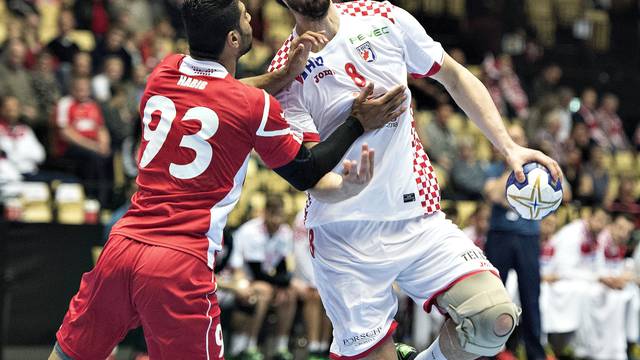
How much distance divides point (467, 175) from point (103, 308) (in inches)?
394

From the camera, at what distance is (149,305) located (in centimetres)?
433

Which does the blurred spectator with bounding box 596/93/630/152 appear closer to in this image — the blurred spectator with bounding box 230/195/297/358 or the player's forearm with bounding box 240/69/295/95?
the blurred spectator with bounding box 230/195/297/358

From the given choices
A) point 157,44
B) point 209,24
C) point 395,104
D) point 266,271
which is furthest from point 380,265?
point 157,44

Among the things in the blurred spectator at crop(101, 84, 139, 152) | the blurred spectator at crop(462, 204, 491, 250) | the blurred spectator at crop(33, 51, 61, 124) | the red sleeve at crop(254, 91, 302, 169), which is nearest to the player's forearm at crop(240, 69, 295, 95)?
the red sleeve at crop(254, 91, 302, 169)

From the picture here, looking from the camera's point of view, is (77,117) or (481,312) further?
(77,117)

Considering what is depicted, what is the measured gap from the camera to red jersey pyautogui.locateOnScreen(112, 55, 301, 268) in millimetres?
4391

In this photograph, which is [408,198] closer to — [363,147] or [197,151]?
[363,147]

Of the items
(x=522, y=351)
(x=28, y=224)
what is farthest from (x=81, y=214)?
(x=522, y=351)

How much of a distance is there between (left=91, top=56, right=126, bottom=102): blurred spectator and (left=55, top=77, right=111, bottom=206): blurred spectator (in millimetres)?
758

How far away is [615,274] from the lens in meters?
11.9

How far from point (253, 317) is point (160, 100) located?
6.02 meters

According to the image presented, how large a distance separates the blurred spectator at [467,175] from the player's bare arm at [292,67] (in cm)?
854

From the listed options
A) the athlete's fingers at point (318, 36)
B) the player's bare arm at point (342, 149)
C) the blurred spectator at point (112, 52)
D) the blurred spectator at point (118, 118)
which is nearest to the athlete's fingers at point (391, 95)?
the player's bare arm at point (342, 149)

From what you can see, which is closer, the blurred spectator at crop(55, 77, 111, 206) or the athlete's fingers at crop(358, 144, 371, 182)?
the athlete's fingers at crop(358, 144, 371, 182)
